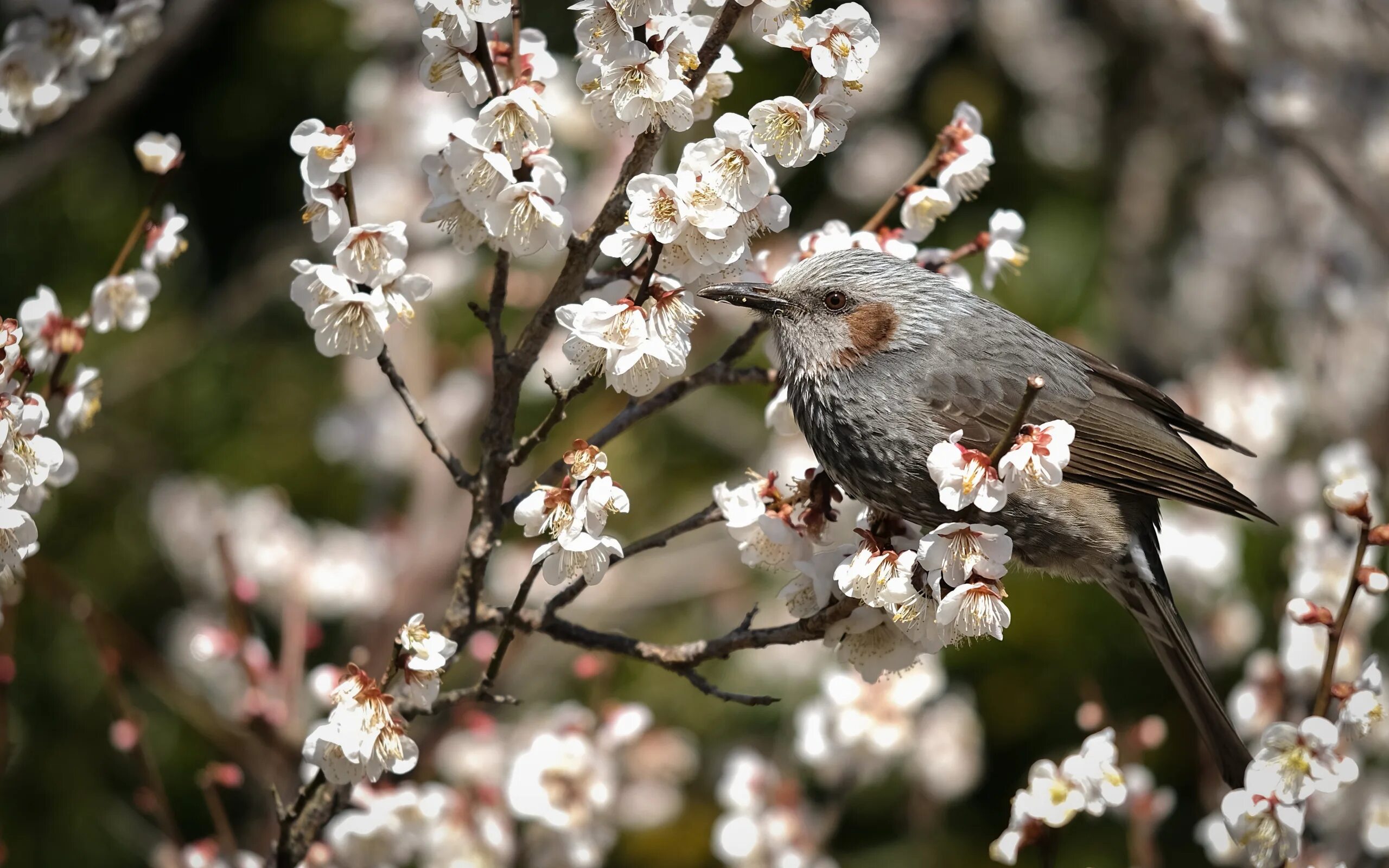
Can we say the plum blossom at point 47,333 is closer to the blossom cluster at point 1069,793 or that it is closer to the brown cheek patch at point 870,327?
the brown cheek patch at point 870,327

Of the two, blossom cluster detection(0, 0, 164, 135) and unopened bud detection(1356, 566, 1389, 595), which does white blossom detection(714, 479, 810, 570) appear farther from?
blossom cluster detection(0, 0, 164, 135)

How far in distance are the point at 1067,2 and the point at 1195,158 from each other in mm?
1146

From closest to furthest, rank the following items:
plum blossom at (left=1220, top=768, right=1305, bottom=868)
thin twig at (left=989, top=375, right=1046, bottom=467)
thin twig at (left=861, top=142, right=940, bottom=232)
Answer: thin twig at (left=989, top=375, right=1046, bottom=467)
plum blossom at (left=1220, top=768, right=1305, bottom=868)
thin twig at (left=861, top=142, right=940, bottom=232)

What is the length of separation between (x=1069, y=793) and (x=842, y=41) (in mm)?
1186

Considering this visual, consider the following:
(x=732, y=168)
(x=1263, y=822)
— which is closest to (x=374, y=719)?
(x=732, y=168)

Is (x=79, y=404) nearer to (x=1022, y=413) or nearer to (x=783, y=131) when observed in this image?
(x=783, y=131)

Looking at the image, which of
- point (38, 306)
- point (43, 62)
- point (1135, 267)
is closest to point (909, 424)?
point (38, 306)

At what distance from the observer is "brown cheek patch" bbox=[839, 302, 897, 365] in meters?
2.31

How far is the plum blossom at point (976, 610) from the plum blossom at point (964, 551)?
0.02 meters

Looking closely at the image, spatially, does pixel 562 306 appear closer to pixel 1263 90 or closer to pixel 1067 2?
pixel 1263 90

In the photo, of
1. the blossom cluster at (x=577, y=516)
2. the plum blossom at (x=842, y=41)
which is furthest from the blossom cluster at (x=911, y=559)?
the plum blossom at (x=842, y=41)

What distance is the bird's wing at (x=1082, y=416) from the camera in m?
2.27

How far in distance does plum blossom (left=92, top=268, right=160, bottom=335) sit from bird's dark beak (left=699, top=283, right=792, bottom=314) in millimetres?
946

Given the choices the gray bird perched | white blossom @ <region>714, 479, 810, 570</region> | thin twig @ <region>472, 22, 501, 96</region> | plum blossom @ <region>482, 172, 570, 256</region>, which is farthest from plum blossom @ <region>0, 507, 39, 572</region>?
the gray bird perched
